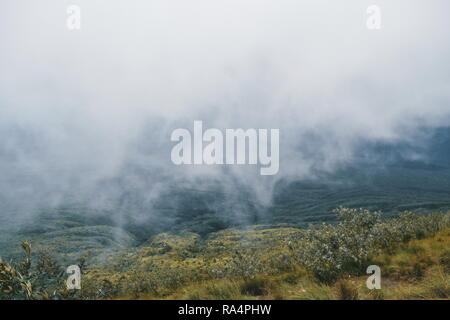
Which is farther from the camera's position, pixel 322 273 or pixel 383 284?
pixel 322 273

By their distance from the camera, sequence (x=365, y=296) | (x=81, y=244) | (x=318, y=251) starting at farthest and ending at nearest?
(x=81, y=244) < (x=318, y=251) < (x=365, y=296)

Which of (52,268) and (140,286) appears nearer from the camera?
(52,268)

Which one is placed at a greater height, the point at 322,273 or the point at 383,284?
the point at 322,273

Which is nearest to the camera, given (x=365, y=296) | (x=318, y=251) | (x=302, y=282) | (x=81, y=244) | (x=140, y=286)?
(x=365, y=296)

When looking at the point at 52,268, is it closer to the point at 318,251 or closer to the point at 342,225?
the point at 318,251

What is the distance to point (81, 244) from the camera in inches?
5625

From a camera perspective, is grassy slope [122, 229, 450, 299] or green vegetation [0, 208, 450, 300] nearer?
grassy slope [122, 229, 450, 299]

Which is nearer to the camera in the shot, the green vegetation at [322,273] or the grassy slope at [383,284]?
the grassy slope at [383,284]
